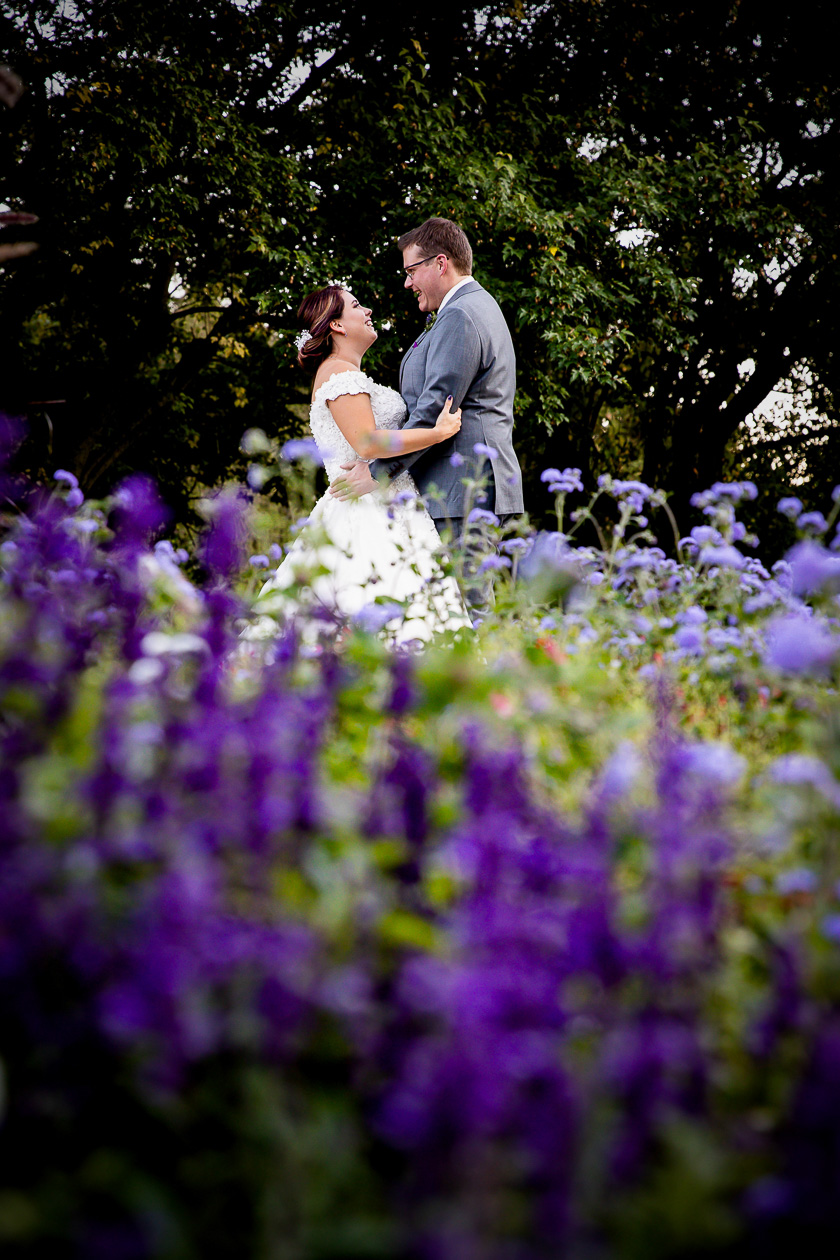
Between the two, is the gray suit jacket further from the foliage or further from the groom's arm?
the foliage

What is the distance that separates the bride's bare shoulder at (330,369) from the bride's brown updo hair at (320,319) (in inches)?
4.4

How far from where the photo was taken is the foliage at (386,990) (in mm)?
846

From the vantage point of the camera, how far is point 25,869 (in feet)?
3.32

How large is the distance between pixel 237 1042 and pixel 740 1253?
56 centimetres

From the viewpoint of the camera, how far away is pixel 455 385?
4.41 meters

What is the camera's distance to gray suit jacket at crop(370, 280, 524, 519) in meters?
4.41

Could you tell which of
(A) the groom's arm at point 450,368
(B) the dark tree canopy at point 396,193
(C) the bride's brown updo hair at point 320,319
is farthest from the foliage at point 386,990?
(B) the dark tree canopy at point 396,193

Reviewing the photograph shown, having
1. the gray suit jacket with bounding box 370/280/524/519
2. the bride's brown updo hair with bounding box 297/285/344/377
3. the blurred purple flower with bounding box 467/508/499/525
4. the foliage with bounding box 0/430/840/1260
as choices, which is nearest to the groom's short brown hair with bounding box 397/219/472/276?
the gray suit jacket with bounding box 370/280/524/519

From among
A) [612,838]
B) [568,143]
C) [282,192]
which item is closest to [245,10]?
[282,192]

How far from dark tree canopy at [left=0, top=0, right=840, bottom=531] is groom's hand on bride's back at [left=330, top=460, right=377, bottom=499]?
14.1ft

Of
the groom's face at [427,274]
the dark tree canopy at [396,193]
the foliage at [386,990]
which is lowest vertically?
the foliage at [386,990]

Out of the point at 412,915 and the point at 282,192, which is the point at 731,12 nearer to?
the point at 282,192

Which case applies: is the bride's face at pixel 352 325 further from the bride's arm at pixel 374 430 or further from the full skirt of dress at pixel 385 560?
the full skirt of dress at pixel 385 560

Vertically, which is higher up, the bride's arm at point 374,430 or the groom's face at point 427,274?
the groom's face at point 427,274
